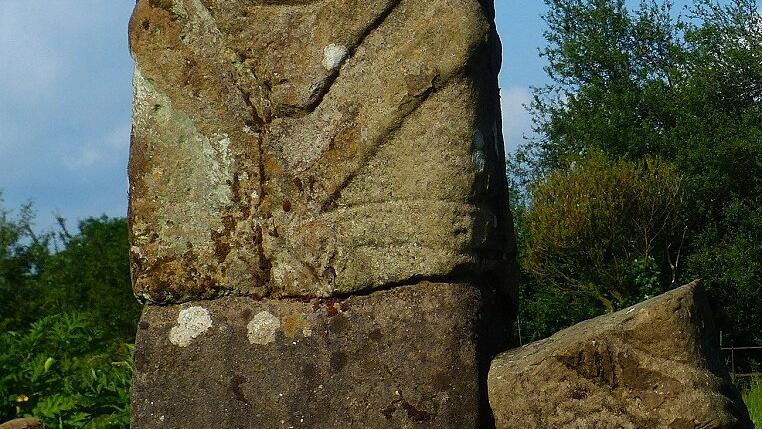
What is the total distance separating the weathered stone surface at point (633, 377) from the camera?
12.8 feet

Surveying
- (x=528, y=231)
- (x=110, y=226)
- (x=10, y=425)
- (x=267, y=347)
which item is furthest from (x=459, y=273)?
(x=110, y=226)

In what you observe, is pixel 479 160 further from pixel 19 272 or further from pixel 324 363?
pixel 19 272

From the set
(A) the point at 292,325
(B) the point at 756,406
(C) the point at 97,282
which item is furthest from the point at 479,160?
(C) the point at 97,282

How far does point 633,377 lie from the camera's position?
155 inches

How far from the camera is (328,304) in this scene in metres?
4.24

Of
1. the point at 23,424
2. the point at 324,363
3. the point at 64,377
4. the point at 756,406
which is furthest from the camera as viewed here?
the point at 756,406

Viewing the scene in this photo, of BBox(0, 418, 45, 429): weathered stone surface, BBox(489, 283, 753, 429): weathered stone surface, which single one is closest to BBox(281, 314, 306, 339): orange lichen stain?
BBox(489, 283, 753, 429): weathered stone surface

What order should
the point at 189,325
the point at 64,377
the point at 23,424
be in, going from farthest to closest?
the point at 64,377 < the point at 23,424 < the point at 189,325

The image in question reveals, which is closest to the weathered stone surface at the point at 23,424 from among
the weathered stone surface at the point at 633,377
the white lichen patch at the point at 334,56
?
the white lichen patch at the point at 334,56

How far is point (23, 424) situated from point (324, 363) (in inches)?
122

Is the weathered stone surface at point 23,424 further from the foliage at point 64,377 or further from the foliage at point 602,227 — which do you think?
the foliage at point 602,227

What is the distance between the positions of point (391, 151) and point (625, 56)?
Result: 3142 cm

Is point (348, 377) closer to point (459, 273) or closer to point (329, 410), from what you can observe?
point (329, 410)

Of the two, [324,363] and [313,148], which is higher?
[313,148]
